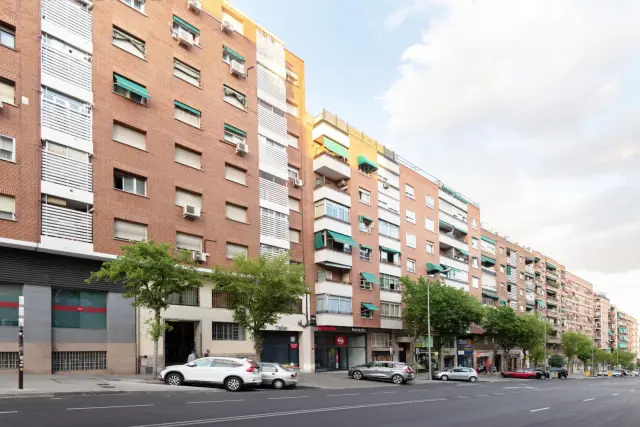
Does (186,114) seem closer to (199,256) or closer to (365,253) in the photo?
(199,256)

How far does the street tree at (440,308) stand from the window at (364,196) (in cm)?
748

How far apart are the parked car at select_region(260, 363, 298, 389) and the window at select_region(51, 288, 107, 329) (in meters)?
8.27

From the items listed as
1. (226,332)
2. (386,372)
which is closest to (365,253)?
(386,372)

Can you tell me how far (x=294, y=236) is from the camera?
40375 millimetres

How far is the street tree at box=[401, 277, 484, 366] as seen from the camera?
45.8 meters

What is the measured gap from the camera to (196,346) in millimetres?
31516

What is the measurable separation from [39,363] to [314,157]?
25.2 metres

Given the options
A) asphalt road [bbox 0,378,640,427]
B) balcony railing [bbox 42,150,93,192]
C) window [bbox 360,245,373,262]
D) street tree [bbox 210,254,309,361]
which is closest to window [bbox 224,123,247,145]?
street tree [bbox 210,254,309,361]

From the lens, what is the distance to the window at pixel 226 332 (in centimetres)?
3267

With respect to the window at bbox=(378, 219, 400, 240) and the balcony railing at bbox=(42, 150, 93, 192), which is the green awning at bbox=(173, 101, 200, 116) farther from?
the window at bbox=(378, 219, 400, 240)

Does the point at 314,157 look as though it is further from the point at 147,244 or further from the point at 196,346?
the point at 147,244

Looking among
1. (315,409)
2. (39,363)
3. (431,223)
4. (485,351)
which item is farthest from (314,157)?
(485,351)

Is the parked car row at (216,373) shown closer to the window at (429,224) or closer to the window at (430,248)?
the window at (430,248)

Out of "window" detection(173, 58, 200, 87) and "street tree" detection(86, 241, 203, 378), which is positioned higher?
"window" detection(173, 58, 200, 87)
